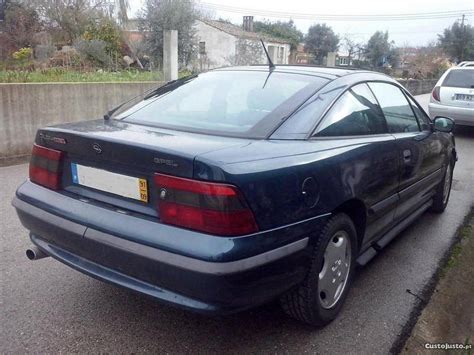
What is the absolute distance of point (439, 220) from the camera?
4.83m

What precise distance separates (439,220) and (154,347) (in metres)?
3.53

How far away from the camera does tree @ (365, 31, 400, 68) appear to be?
3888cm

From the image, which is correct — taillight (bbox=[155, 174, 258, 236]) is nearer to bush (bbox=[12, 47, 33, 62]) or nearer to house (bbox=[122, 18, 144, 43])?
bush (bbox=[12, 47, 33, 62])

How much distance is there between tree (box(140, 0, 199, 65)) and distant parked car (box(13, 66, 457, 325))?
57.1 feet

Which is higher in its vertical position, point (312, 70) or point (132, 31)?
point (132, 31)

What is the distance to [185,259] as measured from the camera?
203 cm

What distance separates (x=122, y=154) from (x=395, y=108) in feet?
7.87

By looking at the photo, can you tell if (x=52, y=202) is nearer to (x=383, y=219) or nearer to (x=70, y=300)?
(x=70, y=300)

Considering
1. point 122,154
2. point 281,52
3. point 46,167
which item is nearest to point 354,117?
point 122,154

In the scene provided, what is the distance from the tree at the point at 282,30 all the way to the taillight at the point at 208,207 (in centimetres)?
4056

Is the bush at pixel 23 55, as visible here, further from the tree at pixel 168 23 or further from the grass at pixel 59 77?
the grass at pixel 59 77

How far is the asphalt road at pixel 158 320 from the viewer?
8.27 feet

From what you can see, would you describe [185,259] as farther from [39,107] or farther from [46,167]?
[39,107]

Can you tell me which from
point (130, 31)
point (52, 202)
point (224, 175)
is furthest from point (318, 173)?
point (130, 31)
